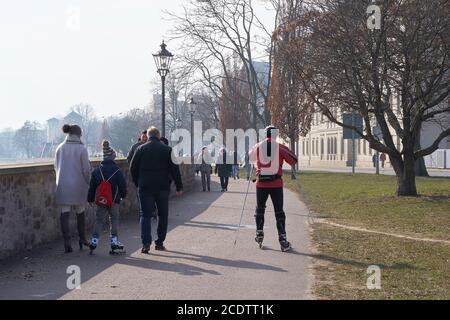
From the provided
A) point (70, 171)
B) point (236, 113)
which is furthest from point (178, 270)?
point (236, 113)

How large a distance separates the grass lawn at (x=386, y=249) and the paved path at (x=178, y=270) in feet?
1.25

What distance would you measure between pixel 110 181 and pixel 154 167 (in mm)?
682

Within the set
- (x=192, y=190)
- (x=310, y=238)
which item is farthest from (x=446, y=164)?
(x=310, y=238)

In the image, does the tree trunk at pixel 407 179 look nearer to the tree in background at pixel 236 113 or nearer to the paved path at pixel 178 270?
the paved path at pixel 178 270

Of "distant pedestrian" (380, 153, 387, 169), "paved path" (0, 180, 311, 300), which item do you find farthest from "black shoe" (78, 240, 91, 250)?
"distant pedestrian" (380, 153, 387, 169)

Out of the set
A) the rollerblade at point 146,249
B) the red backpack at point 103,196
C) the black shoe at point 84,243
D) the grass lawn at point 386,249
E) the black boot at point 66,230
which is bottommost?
the grass lawn at point 386,249

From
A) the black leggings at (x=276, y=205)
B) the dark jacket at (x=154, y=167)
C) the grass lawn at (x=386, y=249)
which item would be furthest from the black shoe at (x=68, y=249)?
the grass lawn at (x=386, y=249)

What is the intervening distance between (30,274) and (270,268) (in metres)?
3.02

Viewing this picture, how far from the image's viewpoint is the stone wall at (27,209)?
9742 millimetres

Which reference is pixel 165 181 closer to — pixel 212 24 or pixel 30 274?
pixel 30 274

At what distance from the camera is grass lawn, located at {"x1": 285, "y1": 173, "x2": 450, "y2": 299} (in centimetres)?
786

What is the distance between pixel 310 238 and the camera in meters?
12.8

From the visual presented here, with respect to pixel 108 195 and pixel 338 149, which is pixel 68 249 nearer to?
pixel 108 195
